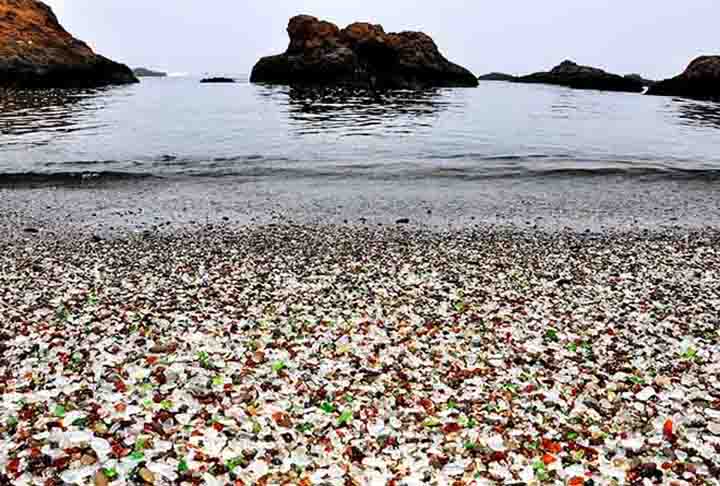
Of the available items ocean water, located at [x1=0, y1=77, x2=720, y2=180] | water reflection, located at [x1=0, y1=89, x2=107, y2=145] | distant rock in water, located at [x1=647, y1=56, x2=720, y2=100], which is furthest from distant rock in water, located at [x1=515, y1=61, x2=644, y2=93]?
water reflection, located at [x1=0, y1=89, x2=107, y2=145]

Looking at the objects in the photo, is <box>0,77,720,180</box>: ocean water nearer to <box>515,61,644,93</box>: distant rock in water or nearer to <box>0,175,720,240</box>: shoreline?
<box>0,175,720,240</box>: shoreline

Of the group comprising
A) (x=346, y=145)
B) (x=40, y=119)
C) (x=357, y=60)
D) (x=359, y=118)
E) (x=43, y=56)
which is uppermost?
(x=357, y=60)

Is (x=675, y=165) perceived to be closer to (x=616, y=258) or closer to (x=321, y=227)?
(x=616, y=258)

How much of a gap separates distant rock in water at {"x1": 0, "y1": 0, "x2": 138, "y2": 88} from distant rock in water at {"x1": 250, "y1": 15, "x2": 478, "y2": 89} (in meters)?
36.4

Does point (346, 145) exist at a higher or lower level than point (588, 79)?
lower

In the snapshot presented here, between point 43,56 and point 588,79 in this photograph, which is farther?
point 588,79

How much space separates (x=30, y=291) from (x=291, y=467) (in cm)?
707

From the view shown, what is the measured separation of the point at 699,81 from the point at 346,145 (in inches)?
3937

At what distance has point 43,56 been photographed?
9531cm

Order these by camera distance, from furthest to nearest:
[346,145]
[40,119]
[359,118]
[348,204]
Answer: [359,118], [40,119], [346,145], [348,204]

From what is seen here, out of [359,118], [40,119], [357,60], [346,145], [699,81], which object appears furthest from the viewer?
[357,60]

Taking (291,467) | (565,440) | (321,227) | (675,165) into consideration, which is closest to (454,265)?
(321,227)

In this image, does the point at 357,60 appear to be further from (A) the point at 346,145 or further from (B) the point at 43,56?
(A) the point at 346,145

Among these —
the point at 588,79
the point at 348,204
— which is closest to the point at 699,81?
the point at 588,79
